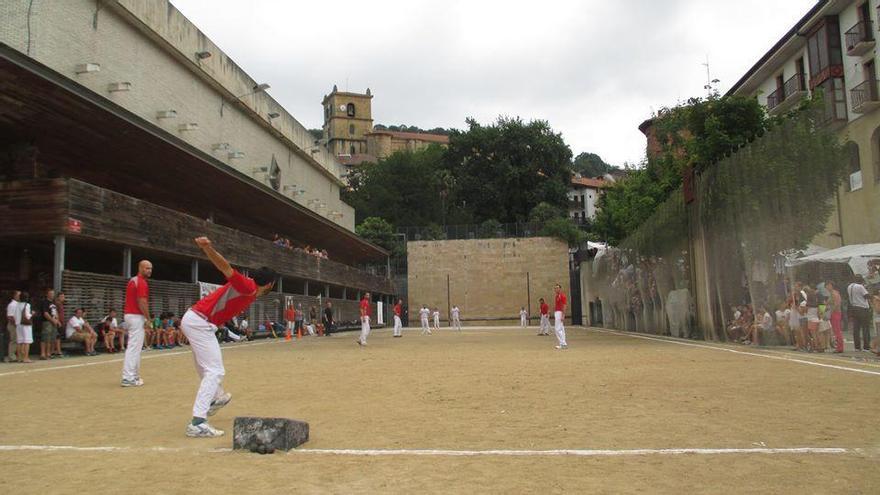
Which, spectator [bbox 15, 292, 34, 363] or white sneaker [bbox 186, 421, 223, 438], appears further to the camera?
spectator [bbox 15, 292, 34, 363]

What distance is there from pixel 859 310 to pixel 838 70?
68.7 ft

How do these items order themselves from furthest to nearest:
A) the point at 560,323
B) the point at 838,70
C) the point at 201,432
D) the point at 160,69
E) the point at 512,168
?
the point at 512,168, the point at 838,70, the point at 160,69, the point at 560,323, the point at 201,432

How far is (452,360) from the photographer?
15.5 meters

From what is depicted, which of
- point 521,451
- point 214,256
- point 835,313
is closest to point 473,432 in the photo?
point 521,451

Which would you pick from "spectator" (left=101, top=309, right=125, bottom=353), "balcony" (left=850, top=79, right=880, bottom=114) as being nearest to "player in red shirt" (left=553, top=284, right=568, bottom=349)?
"spectator" (left=101, top=309, right=125, bottom=353)

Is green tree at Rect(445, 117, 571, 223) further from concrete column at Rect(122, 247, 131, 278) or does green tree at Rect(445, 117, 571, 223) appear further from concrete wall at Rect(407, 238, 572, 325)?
concrete column at Rect(122, 247, 131, 278)

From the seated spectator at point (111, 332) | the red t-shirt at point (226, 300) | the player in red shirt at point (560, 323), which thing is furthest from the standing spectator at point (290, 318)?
the red t-shirt at point (226, 300)

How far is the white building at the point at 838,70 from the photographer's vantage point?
25.2 metres

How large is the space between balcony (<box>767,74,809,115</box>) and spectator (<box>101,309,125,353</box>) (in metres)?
31.1

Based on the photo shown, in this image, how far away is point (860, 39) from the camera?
2816cm

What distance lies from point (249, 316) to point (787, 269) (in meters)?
21.3

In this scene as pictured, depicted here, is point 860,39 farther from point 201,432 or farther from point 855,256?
point 201,432

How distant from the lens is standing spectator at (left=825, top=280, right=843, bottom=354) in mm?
14234

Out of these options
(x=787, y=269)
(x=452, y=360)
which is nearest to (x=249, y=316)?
(x=452, y=360)
